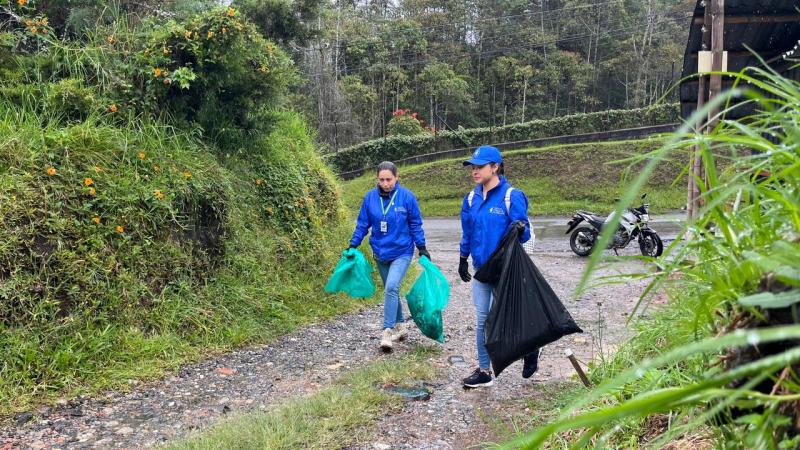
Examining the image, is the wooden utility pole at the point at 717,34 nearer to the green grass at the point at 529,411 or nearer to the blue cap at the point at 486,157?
the blue cap at the point at 486,157

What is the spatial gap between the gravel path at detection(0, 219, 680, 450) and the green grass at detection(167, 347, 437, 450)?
14cm

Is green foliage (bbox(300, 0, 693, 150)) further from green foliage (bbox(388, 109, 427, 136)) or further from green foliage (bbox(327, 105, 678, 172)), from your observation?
green foliage (bbox(327, 105, 678, 172))

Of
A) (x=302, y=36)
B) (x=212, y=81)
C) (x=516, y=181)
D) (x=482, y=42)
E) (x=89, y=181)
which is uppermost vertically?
(x=482, y=42)

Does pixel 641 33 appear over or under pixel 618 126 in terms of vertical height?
over

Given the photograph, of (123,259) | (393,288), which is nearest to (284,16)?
(123,259)

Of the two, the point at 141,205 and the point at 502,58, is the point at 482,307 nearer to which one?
the point at 141,205

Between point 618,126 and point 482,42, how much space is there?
16.5 m

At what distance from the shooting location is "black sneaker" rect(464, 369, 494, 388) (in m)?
4.40

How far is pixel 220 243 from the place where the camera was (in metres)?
6.16

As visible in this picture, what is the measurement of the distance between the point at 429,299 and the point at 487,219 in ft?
3.68

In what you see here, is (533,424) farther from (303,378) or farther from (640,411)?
(640,411)

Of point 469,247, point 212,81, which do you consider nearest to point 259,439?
point 469,247

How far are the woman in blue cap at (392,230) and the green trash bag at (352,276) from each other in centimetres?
20

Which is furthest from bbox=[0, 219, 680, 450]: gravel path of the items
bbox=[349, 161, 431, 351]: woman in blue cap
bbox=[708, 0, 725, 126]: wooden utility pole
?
bbox=[708, 0, 725, 126]: wooden utility pole
